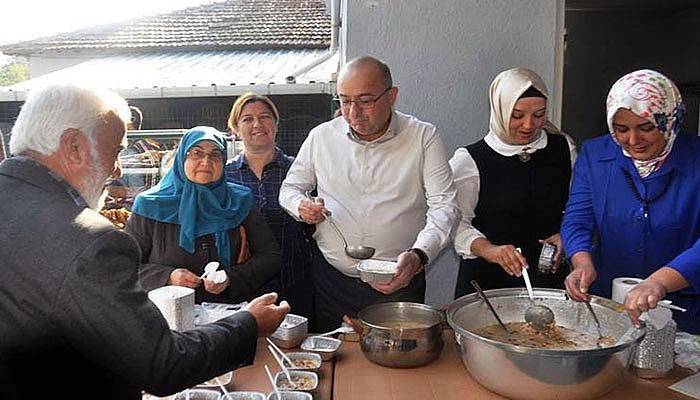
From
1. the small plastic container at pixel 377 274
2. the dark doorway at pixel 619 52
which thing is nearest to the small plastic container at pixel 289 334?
the small plastic container at pixel 377 274

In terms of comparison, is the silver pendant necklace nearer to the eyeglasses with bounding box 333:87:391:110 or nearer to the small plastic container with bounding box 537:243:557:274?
the small plastic container with bounding box 537:243:557:274

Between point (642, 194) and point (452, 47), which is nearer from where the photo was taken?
point (642, 194)

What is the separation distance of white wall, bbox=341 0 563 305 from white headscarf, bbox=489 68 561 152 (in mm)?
1017

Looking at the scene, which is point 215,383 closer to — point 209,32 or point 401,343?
point 401,343

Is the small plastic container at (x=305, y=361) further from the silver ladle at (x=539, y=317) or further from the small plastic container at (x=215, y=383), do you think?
the silver ladle at (x=539, y=317)

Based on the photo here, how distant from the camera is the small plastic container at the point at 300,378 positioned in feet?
5.49

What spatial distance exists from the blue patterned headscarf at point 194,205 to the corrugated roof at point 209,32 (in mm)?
7468

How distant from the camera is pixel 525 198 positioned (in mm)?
2488

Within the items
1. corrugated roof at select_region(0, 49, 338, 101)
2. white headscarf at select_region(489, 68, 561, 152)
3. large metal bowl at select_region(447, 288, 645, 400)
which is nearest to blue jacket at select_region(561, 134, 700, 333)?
white headscarf at select_region(489, 68, 561, 152)

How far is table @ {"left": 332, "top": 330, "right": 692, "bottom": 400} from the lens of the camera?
167cm

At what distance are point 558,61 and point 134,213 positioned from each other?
2.59 meters

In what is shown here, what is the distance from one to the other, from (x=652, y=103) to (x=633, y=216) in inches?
15.9

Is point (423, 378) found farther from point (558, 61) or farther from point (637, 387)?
point (558, 61)

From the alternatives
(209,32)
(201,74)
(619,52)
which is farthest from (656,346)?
(209,32)
